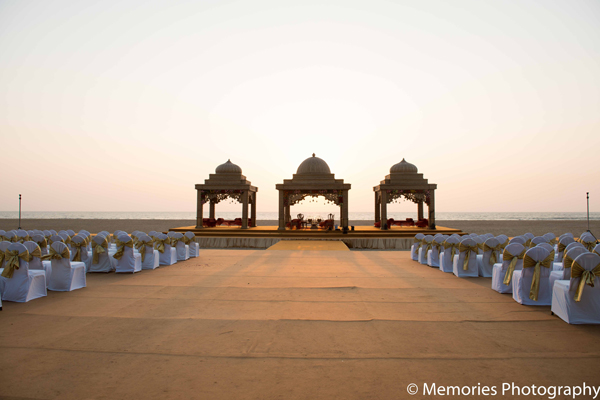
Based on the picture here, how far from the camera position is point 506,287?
743 centimetres

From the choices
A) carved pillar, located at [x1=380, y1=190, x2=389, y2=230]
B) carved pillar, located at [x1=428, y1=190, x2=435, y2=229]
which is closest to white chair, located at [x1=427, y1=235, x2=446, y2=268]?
carved pillar, located at [x1=380, y1=190, x2=389, y2=230]

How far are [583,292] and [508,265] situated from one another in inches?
82.7

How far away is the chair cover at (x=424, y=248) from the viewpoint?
11.9 metres

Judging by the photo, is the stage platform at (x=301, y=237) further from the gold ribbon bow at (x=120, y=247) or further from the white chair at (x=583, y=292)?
the white chair at (x=583, y=292)

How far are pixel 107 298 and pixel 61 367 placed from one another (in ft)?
11.1

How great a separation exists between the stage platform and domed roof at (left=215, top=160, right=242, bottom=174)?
5737mm

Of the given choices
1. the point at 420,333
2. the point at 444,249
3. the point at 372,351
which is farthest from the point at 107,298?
the point at 444,249

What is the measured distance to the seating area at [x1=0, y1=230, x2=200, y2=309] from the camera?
6.61m

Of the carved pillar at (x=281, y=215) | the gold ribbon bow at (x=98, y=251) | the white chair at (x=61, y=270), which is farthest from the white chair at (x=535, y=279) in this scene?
the carved pillar at (x=281, y=215)

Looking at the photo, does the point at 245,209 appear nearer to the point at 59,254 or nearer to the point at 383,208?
the point at 383,208

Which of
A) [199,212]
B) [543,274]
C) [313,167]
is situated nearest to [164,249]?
[543,274]

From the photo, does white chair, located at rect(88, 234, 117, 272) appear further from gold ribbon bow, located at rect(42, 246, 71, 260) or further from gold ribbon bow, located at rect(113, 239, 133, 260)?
gold ribbon bow, located at rect(42, 246, 71, 260)

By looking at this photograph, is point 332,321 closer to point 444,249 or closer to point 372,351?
point 372,351

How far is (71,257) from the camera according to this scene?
9.95m
